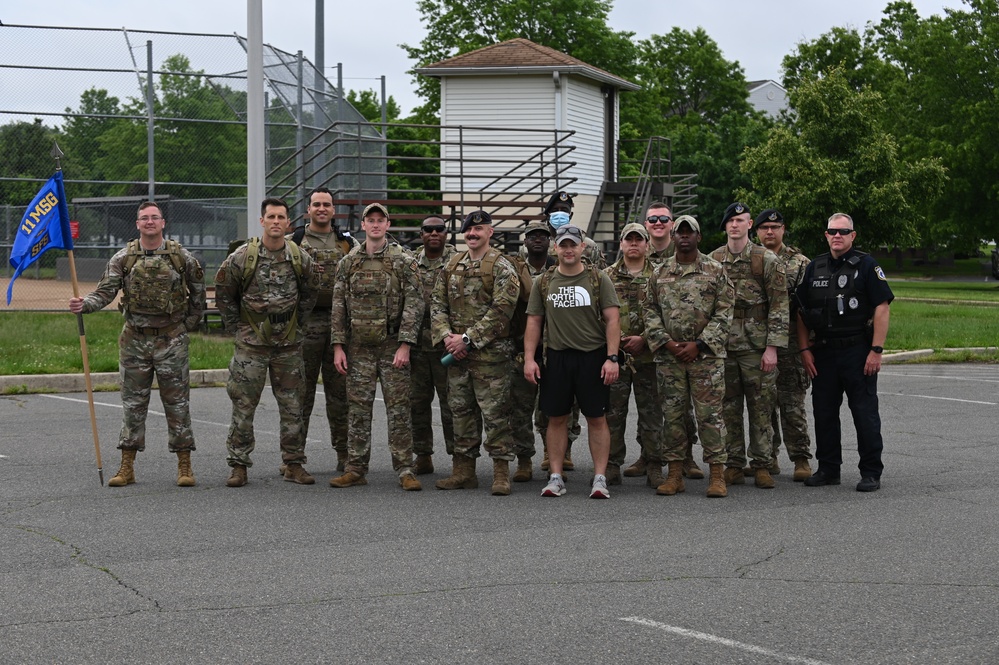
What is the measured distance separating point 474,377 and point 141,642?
13.7 ft

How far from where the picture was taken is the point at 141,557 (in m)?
7.00

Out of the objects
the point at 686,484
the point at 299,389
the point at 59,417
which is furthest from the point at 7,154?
the point at 686,484

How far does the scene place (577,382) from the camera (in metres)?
8.98

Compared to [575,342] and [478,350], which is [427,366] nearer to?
[478,350]

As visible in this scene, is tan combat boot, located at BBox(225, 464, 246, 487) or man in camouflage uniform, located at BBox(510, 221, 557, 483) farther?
man in camouflage uniform, located at BBox(510, 221, 557, 483)

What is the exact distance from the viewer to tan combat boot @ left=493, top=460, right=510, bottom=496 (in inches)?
353

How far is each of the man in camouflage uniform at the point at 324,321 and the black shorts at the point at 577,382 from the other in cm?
178

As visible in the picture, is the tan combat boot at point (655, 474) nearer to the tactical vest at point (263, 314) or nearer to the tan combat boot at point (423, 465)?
the tan combat boot at point (423, 465)

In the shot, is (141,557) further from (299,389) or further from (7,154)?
(7,154)

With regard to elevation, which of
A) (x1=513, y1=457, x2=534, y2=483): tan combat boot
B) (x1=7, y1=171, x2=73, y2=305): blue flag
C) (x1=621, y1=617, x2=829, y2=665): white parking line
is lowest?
(x1=621, y1=617, x2=829, y2=665): white parking line

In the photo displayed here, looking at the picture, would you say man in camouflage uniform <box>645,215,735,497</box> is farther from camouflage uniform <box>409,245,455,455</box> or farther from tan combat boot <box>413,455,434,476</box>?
tan combat boot <box>413,455,434,476</box>

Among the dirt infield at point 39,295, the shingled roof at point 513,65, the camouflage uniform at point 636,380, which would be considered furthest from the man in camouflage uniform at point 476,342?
the shingled roof at point 513,65

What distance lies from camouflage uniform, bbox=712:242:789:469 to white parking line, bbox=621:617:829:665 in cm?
385

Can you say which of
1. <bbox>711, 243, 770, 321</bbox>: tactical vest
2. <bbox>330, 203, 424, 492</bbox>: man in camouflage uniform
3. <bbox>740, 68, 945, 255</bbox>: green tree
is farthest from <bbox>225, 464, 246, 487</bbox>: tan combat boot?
<bbox>740, 68, 945, 255</bbox>: green tree
